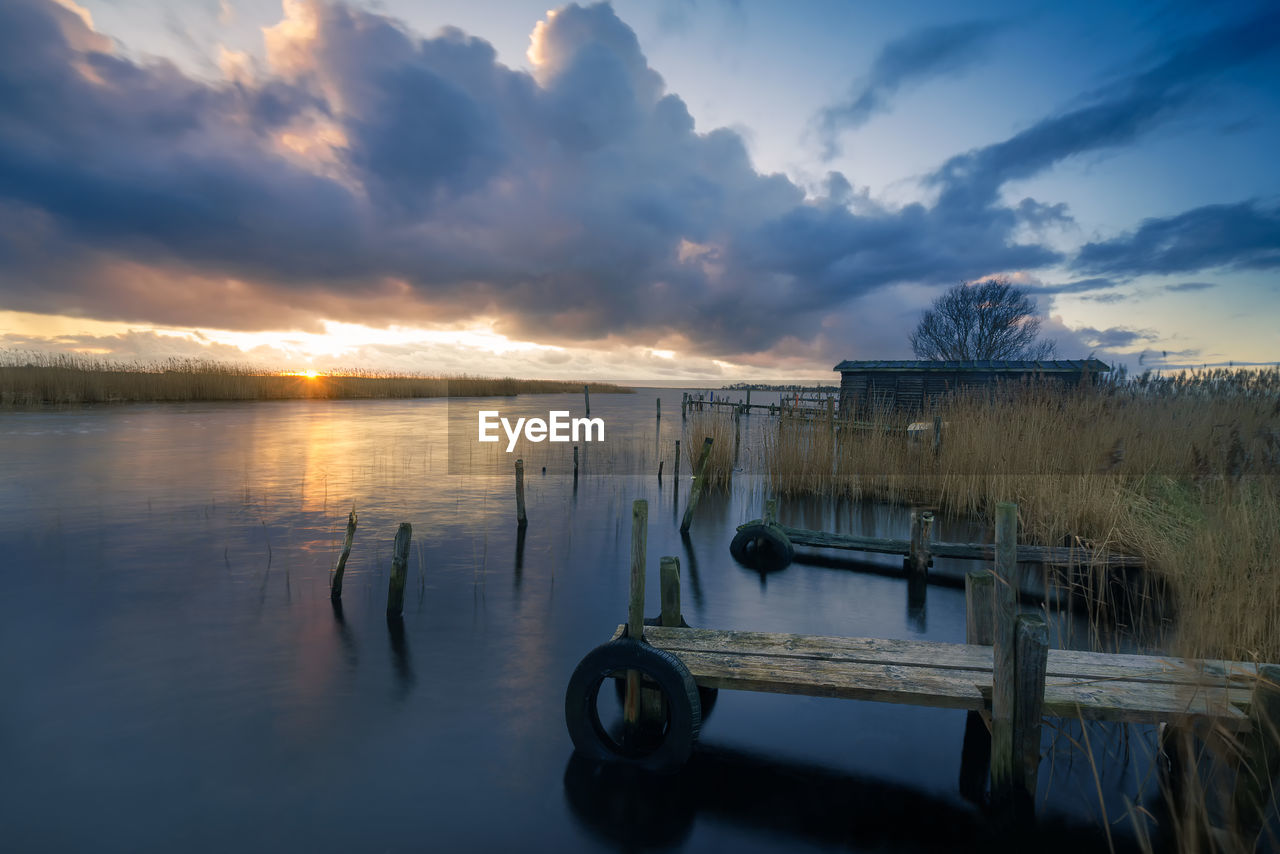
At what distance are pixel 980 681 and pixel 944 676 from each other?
23 cm

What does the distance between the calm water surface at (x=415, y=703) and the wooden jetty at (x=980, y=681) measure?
482mm

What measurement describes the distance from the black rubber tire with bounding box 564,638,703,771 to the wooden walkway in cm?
21

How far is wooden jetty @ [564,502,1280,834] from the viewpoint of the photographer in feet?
12.0

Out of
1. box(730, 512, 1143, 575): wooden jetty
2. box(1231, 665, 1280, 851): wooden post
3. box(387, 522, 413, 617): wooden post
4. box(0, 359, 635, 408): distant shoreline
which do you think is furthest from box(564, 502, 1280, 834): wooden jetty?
box(0, 359, 635, 408): distant shoreline

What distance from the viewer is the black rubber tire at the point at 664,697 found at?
4383mm

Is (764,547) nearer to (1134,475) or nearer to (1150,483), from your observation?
(1134,475)

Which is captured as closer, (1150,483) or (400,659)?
(400,659)

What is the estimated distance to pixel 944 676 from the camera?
14.5 ft

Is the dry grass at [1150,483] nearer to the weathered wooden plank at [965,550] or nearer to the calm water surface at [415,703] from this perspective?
the weathered wooden plank at [965,550]

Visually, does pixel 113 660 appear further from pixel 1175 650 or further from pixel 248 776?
pixel 1175 650

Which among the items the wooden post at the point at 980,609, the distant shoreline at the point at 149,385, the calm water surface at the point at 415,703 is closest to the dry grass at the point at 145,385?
the distant shoreline at the point at 149,385

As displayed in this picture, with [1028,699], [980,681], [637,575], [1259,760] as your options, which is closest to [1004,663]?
[1028,699]

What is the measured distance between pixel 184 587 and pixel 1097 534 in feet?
44.9

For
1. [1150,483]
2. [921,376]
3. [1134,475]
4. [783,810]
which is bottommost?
[783,810]
